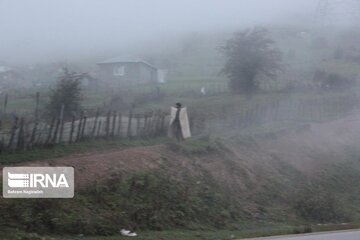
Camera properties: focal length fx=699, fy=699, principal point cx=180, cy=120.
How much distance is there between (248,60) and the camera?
50.9 metres

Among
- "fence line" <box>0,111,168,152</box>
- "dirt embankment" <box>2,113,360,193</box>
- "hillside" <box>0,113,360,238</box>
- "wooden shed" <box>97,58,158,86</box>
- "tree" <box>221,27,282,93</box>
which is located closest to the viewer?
"hillside" <box>0,113,360,238</box>

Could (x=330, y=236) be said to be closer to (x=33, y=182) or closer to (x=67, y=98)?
(x=33, y=182)

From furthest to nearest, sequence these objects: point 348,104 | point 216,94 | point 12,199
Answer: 1. point 216,94
2. point 348,104
3. point 12,199

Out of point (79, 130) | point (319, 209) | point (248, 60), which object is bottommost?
point (319, 209)

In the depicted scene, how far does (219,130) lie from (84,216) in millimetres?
15476

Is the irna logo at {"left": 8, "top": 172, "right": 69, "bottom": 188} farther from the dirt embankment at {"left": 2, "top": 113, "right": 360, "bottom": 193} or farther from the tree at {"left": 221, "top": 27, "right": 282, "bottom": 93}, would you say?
the tree at {"left": 221, "top": 27, "right": 282, "bottom": 93}

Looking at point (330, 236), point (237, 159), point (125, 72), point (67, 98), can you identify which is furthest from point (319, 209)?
point (125, 72)

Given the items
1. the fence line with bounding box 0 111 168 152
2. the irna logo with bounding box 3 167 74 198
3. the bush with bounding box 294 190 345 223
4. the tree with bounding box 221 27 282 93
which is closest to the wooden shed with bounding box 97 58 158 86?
the tree with bounding box 221 27 282 93

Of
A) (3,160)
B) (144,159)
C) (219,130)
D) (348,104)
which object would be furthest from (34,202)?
(348,104)

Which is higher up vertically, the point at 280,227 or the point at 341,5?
the point at 341,5

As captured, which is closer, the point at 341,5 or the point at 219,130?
the point at 219,130

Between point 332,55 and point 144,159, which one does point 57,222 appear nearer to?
point 144,159

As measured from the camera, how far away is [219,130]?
30750 mm

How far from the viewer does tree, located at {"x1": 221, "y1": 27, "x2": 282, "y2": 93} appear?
50.8 m
